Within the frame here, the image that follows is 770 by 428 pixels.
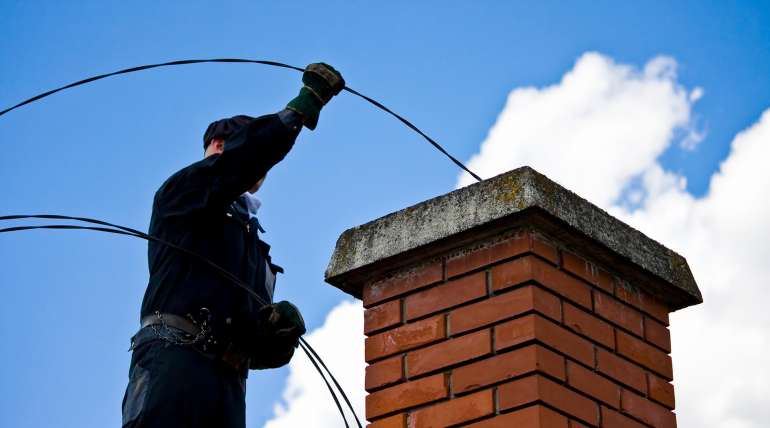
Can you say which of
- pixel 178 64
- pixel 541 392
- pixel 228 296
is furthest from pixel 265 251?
pixel 541 392

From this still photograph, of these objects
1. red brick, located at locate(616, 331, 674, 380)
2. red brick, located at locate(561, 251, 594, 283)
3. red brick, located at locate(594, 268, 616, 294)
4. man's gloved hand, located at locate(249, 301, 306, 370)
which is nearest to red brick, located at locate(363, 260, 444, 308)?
man's gloved hand, located at locate(249, 301, 306, 370)

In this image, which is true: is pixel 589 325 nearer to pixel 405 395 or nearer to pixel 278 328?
pixel 405 395

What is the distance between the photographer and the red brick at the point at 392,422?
338cm

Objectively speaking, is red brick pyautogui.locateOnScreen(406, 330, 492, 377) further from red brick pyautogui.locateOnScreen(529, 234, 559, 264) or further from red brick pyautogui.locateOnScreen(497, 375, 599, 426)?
red brick pyautogui.locateOnScreen(529, 234, 559, 264)

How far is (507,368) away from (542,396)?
132 mm

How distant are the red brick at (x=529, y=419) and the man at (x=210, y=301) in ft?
2.36

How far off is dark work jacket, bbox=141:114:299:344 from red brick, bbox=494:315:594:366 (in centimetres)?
78

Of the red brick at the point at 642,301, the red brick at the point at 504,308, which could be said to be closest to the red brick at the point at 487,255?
the red brick at the point at 504,308

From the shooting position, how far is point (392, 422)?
11.2 feet

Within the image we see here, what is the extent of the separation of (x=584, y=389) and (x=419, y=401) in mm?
455

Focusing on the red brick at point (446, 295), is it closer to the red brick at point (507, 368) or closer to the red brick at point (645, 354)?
the red brick at point (507, 368)

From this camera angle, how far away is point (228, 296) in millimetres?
3562

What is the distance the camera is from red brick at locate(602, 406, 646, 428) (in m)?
3.35

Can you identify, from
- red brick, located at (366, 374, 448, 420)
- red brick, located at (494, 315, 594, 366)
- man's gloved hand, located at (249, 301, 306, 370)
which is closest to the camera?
red brick, located at (494, 315, 594, 366)
